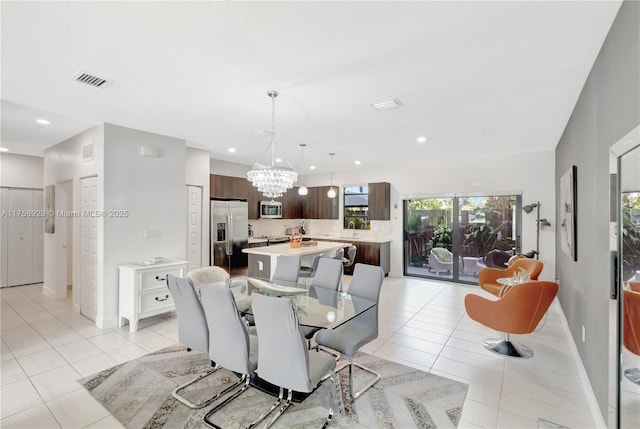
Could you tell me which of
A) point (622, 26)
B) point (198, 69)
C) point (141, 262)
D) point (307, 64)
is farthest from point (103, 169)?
point (622, 26)

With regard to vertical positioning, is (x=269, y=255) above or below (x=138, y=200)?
below

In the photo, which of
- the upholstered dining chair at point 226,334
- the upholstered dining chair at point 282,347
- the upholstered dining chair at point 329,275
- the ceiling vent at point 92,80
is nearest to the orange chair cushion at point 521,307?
the upholstered dining chair at point 329,275

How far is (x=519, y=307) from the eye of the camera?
2.92 meters

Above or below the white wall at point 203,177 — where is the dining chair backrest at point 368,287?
below

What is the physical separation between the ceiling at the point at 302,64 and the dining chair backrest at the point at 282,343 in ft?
5.76

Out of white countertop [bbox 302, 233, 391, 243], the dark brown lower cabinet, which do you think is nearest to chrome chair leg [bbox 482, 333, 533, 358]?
the dark brown lower cabinet

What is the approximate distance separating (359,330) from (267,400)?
37.1 inches

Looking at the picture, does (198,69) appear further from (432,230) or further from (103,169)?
(432,230)

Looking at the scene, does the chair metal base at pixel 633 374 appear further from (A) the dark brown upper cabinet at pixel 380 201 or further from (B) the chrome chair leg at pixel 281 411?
(A) the dark brown upper cabinet at pixel 380 201

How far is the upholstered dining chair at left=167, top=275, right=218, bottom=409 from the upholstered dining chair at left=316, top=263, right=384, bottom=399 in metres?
0.95

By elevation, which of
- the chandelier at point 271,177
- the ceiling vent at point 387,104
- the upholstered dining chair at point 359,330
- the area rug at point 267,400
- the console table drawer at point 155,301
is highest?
the ceiling vent at point 387,104

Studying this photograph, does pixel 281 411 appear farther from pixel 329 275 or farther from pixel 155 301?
pixel 155 301

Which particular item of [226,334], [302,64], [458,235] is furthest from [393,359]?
[458,235]

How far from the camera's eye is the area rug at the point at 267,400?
2143 millimetres
